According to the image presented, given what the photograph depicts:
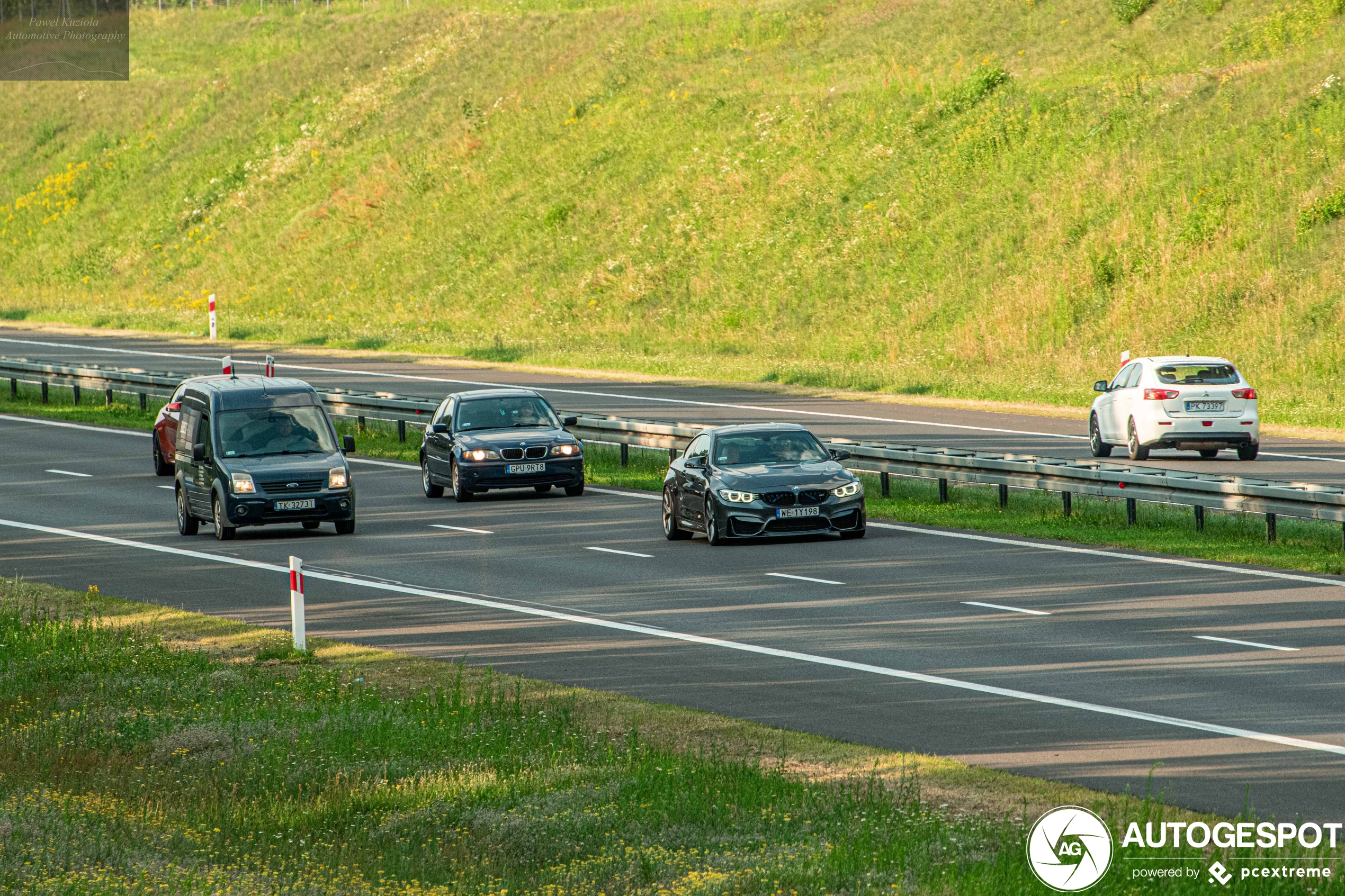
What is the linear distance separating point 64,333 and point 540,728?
48.9 metres

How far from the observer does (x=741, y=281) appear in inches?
2052

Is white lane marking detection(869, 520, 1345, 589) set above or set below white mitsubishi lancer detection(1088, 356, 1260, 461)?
below

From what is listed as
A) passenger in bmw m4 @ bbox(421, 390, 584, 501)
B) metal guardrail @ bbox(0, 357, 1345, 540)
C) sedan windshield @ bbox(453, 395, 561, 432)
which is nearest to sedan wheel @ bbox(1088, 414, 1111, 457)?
metal guardrail @ bbox(0, 357, 1345, 540)

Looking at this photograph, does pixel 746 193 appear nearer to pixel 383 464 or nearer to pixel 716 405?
pixel 716 405

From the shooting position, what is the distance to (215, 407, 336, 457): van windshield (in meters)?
23.8

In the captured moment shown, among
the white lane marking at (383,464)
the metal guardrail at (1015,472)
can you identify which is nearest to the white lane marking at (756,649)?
the metal guardrail at (1015,472)

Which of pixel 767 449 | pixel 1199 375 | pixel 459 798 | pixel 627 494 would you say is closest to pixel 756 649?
pixel 459 798

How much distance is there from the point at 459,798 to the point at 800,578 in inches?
358

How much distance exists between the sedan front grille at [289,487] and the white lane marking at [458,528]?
5.78ft

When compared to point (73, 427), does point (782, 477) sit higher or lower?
lower

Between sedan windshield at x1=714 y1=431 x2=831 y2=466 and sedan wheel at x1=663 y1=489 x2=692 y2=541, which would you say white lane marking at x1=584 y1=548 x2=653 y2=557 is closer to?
sedan wheel at x1=663 y1=489 x2=692 y2=541

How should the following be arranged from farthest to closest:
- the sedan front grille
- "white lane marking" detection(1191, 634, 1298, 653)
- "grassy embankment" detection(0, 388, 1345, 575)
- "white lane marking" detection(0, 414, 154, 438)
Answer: "white lane marking" detection(0, 414, 154, 438) → the sedan front grille → "grassy embankment" detection(0, 388, 1345, 575) → "white lane marking" detection(1191, 634, 1298, 653)

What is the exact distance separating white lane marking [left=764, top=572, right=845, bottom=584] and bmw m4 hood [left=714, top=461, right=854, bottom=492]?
7.01 feet

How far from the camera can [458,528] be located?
24.0 m
